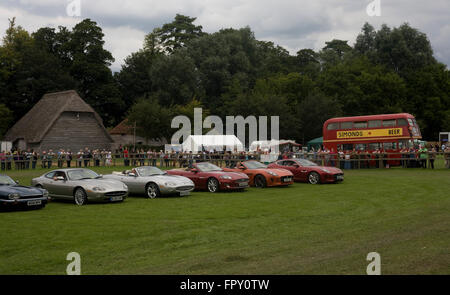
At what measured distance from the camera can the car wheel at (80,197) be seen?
1645 cm

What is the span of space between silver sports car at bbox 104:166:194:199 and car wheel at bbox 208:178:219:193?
1674 millimetres

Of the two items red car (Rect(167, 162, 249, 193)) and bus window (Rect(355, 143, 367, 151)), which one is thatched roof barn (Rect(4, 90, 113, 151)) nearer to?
bus window (Rect(355, 143, 367, 151))

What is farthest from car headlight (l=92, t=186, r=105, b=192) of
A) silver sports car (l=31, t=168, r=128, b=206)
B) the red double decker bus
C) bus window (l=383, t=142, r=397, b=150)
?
bus window (l=383, t=142, r=397, b=150)

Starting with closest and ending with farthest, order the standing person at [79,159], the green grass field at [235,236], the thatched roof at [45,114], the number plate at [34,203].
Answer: the green grass field at [235,236] → the number plate at [34,203] → the standing person at [79,159] → the thatched roof at [45,114]

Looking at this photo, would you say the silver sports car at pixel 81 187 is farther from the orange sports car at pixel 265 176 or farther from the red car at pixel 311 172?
the red car at pixel 311 172

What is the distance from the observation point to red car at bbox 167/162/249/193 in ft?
65.5

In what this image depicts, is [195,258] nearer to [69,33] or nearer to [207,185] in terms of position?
[207,185]

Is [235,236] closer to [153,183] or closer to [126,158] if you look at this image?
[153,183]

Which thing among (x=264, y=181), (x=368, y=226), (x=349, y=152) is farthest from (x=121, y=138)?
(x=368, y=226)

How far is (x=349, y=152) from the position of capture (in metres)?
36.6

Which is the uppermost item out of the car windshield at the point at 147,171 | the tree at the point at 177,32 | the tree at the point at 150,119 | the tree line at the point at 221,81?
the tree at the point at 177,32

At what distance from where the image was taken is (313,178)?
2362cm

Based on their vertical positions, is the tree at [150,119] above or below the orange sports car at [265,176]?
above
